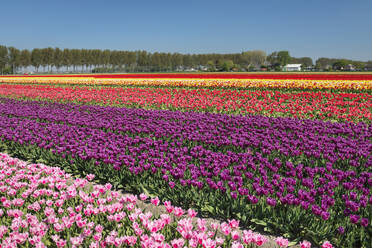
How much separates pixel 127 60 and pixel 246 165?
117274 millimetres

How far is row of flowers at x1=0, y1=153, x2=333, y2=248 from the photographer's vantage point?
8.92 feet

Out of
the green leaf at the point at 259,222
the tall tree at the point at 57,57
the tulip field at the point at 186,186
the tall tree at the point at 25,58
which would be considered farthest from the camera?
the tall tree at the point at 57,57

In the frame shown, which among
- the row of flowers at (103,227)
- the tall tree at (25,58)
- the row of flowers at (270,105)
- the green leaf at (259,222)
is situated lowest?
the green leaf at (259,222)

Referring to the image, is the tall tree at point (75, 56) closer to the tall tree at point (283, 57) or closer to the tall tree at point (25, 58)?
the tall tree at point (25, 58)

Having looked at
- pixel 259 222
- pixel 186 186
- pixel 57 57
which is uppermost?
pixel 57 57

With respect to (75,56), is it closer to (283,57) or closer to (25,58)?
(25,58)

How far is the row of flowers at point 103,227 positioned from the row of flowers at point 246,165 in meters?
0.61

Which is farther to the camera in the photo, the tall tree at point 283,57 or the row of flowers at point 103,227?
the tall tree at point 283,57

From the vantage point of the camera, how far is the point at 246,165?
5.10 metres

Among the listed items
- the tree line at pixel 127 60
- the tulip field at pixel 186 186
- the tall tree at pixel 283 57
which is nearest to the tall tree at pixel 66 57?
the tree line at pixel 127 60

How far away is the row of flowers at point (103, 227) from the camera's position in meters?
2.72

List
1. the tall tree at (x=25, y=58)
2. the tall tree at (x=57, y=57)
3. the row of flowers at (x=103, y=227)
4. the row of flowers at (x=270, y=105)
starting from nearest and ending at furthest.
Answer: the row of flowers at (x=103, y=227) < the row of flowers at (x=270, y=105) < the tall tree at (x=25, y=58) < the tall tree at (x=57, y=57)

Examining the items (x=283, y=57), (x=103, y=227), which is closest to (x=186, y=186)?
(x=103, y=227)

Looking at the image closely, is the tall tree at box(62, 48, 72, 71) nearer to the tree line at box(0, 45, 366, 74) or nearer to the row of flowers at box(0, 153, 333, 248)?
the tree line at box(0, 45, 366, 74)
